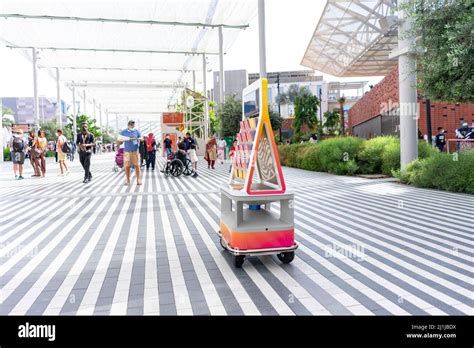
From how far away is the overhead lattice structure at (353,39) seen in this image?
2567cm

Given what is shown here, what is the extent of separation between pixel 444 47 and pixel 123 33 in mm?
26749

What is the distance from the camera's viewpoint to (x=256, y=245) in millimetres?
4684

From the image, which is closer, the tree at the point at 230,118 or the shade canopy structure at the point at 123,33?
the shade canopy structure at the point at 123,33

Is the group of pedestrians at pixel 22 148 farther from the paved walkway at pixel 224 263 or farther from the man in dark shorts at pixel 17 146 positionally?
the paved walkway at pixel 224 263

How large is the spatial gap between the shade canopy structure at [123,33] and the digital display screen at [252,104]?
21.6 meters

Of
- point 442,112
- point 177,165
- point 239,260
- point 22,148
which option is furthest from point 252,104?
point 442,112

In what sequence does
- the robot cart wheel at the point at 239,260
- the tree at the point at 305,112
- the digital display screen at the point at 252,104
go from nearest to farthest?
the robot cart wheel at the point at 239,260 < the digital display screen at the point at 252,104 < the tree at the point at 305,112

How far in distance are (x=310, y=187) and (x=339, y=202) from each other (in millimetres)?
2925

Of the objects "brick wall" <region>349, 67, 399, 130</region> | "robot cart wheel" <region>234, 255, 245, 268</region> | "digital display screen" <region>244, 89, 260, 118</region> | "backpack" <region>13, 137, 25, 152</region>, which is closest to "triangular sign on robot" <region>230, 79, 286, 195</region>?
"digital display screen" <region>244, 89, 260, 118</region>

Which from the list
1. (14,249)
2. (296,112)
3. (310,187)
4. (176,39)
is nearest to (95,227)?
(14,249)

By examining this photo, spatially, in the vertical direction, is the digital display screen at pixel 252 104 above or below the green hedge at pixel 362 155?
above

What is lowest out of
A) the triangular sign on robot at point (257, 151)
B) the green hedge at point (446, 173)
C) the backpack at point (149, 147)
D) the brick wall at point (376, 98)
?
the green hedge at point (446, 173)

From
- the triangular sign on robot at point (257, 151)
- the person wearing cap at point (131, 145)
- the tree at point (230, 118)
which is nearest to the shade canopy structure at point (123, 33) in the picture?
the tree at point (230, 118)

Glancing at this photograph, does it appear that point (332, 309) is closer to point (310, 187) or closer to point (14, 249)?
point (14, 249)
